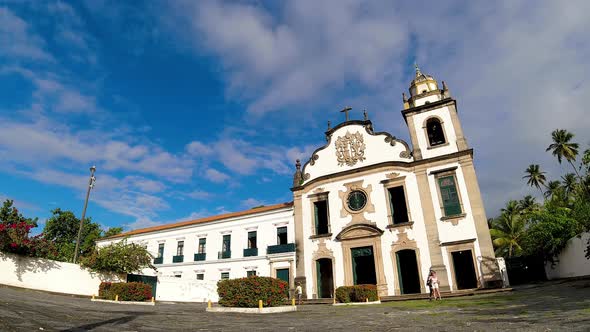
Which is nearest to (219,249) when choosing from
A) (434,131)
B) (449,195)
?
(449,195)

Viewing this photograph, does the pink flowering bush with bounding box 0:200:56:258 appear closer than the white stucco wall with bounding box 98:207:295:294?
Yes

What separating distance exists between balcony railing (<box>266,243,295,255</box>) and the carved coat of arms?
6964mm

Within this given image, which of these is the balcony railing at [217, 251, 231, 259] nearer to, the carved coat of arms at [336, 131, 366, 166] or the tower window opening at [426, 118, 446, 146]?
the carved coat of arms at [336, 131, 366, 166]

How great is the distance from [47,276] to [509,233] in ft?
132

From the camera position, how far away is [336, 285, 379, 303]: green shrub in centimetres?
1597

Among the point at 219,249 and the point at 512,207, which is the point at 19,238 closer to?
the point at 219,249

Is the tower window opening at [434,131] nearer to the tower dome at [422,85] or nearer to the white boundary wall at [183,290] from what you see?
the tower dome at [422,85]

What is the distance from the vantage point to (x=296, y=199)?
25.2 m

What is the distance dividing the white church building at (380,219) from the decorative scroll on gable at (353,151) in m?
0.07

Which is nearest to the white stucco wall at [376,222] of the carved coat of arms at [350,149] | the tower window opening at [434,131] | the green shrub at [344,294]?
the carved coat of arms at [350,149]

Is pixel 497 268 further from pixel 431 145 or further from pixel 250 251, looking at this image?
pixel 250 251

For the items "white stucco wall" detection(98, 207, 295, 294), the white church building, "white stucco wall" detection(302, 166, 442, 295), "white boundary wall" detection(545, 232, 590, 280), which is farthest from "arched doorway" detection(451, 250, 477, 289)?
"white stucco wall" detection(98, 207, 295, 294)

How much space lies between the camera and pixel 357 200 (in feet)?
74.2

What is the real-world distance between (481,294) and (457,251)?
2810 mm
